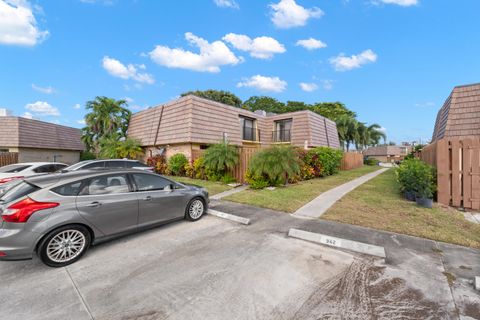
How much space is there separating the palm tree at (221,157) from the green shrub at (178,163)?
3.02 metres

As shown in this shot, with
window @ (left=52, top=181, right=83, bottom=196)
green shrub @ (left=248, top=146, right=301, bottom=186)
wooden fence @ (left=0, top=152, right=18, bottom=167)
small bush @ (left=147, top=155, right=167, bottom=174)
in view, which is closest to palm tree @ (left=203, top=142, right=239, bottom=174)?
green shrub @ (left=248, top=146, right=301, bottom=186)

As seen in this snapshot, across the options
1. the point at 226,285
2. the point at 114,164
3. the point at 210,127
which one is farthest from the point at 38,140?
the point at 226,285

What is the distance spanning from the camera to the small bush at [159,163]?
47.1ft

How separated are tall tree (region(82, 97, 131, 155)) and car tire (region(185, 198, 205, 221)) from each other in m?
17.1

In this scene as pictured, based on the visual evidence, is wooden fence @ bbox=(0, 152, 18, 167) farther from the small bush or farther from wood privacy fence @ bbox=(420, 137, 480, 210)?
wood privacy fence @ bbox=(420, 137, 480, 210)

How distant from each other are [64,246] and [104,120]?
19532 mm

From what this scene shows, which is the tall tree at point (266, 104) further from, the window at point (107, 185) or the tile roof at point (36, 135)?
the window at point (107, 185)

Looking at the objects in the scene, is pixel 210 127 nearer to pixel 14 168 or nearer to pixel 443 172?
pixel 14 168

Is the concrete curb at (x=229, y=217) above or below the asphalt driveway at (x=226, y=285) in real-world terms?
above

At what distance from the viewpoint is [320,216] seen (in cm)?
538

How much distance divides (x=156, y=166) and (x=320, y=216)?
492 inches

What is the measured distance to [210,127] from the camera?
14148 mm

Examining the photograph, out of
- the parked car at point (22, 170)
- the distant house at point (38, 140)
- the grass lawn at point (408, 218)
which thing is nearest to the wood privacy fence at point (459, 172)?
the grass lawn at point (408, 218)

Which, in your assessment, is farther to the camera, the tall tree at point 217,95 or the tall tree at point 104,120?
the tall tree at point 217,95
